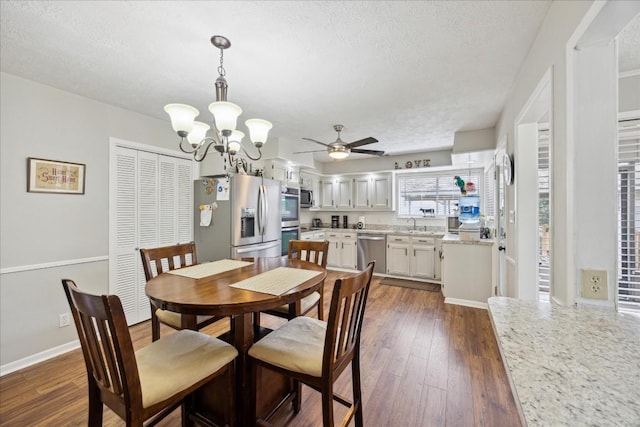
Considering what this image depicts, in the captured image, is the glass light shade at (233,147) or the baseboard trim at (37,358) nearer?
the glass light shade at (233,147)

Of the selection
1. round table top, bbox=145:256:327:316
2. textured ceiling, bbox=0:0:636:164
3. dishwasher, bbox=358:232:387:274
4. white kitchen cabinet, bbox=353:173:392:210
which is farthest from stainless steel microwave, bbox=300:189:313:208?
round table top, bbox=145:256:327:316

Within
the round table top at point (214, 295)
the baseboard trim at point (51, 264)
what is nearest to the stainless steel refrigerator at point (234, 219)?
the baseboard trim at point (51, 264)

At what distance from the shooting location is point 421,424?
1579 mm

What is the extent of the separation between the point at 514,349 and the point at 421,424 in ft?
3.76

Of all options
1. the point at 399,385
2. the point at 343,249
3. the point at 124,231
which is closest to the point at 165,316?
the point at 124,231

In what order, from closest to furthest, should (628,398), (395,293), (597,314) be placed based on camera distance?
(628,398)
(597,314)
(395,293)

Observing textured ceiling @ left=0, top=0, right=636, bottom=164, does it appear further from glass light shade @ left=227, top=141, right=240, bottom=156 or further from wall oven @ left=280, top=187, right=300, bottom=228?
wall oven @ left=280, top=187, right=300, bottom=228

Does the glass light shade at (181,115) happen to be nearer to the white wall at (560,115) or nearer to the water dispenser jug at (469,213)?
the white wall at (560,115)

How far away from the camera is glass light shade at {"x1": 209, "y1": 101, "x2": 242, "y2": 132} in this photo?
5.07 ft

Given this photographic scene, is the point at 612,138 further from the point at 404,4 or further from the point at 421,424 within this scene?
the point at 421,424

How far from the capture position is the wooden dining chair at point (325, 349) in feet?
3.79

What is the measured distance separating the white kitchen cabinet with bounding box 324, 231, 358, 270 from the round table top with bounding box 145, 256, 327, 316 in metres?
3.72

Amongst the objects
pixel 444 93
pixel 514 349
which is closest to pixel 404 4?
pixel 444 93

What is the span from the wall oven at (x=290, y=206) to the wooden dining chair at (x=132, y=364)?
9.38ft
